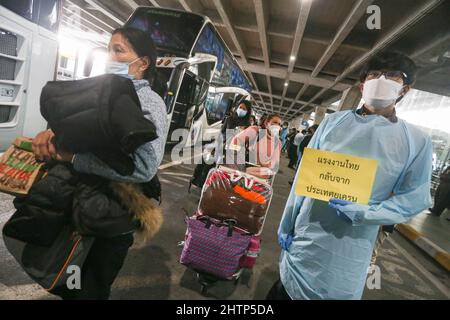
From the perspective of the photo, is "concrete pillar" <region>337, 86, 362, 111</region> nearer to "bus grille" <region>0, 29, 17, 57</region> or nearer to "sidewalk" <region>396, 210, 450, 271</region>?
"sidewalk" <region>396, 210, 450, 271</region>

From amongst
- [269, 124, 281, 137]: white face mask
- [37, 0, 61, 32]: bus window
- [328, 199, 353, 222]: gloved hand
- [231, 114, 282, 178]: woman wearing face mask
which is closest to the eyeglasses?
[328, 199, 353, 222]: gloved hand

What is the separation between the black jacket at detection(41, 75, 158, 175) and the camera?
112 centimetres

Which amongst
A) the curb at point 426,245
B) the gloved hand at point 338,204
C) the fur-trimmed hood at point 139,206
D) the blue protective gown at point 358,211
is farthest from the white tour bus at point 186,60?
the curb at point 426,245

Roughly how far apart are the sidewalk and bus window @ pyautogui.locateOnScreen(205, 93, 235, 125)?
747 centimetres

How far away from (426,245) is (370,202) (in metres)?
5.96

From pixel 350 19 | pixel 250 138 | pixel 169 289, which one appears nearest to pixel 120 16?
pixel 350 19

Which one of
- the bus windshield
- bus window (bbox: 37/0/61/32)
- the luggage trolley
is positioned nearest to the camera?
the luggage trolley

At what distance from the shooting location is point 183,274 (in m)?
2.86

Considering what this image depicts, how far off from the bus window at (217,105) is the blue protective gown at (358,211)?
8.95 m

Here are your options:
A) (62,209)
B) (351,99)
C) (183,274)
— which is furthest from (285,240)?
(351,99)

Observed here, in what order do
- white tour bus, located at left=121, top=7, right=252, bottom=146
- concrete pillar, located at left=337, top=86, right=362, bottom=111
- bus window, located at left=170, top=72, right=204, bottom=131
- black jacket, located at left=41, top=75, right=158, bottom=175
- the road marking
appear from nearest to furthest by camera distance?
black jacket, located at left=41, top=75, right=158, bottom=175, the road marking, white tour bus, located at left=121, top=7, right=252, bottom=146, bus window, located at left=170, top=72, right=204, bottom=131, concrete pillar, located at left=337, top=86, right=362, bottom=111

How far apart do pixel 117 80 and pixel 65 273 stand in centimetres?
99

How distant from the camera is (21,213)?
127 cm
